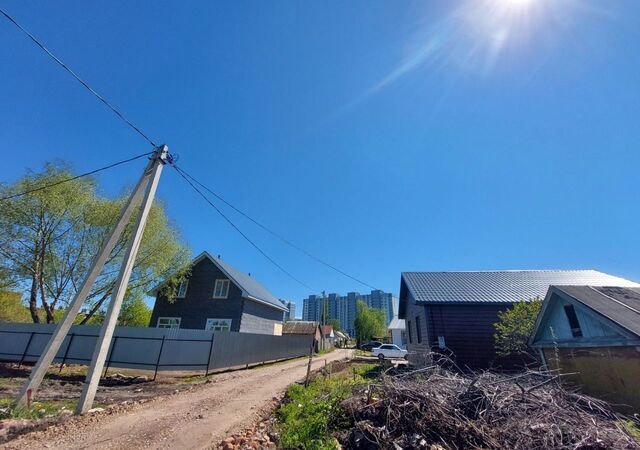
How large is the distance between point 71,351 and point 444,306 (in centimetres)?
1867

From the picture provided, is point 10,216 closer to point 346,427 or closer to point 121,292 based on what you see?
point 121,292

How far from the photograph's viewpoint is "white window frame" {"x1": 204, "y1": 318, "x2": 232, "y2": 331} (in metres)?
19.9

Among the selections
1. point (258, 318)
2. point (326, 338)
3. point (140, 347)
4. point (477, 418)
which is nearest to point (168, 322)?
point (258, 318)

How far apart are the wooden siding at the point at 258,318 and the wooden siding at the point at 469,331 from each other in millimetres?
13121

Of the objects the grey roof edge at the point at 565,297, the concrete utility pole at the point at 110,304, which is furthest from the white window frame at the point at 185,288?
the grey roof edge at the point at 565,297

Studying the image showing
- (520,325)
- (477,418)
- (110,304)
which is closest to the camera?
(477,418)

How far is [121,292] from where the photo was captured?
7.06 meters

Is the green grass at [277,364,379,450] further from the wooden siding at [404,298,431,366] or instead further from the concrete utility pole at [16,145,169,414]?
the wooden siding at [404,298,431,366]

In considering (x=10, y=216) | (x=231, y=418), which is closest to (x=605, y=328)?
(x=231, y=418)

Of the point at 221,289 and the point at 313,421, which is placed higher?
the point at 221,289

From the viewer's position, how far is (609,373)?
6.25 meters

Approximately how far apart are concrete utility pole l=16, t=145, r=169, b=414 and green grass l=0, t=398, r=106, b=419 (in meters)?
0.23

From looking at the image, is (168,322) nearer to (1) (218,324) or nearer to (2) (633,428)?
(1) (218,324)

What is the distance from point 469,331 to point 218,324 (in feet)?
53.1
